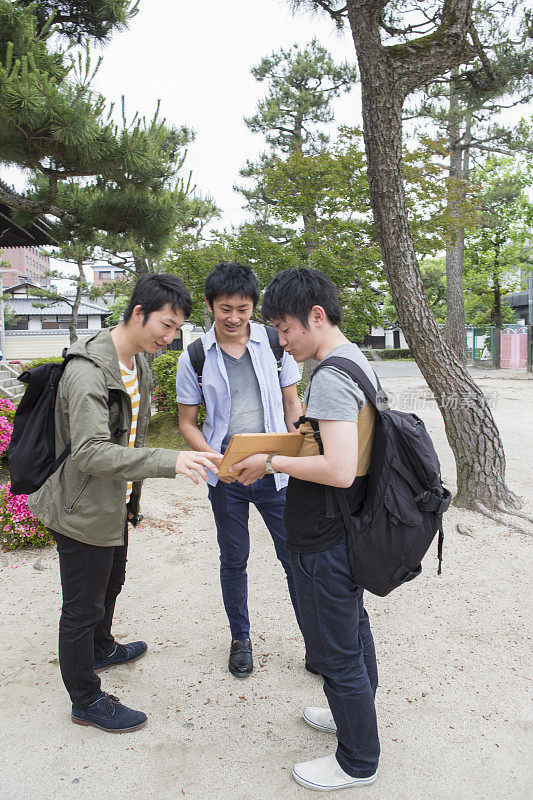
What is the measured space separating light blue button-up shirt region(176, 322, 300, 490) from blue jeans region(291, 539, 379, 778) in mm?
685

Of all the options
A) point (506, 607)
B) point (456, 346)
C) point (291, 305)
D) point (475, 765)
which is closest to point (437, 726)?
point (475, 765)

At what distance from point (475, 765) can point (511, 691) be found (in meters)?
0.50

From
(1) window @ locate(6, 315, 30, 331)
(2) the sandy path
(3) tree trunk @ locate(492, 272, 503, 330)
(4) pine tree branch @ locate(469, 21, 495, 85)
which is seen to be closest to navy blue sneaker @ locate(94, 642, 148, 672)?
(2) the sandy path

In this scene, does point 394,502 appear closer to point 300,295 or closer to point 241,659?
point 300,295

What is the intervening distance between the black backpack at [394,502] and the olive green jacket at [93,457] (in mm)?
581

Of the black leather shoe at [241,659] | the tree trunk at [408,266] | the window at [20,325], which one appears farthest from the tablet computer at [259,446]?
the window at [20,325]

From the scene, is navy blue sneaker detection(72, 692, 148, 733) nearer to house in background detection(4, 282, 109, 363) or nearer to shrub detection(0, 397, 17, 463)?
shrub detection(0, 397, 17, 463)

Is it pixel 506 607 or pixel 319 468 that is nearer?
pixel 319 468

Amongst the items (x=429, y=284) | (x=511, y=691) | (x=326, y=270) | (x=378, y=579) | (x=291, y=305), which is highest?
(x=429, y=284)

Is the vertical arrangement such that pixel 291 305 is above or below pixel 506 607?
above

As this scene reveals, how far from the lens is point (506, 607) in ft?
9.68

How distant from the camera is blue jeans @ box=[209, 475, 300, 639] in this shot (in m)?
2.28

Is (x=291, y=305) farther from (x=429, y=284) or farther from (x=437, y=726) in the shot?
(x=429, y=284)

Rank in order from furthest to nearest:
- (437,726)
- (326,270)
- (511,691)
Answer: (326,270), (511,691), (437,726)
